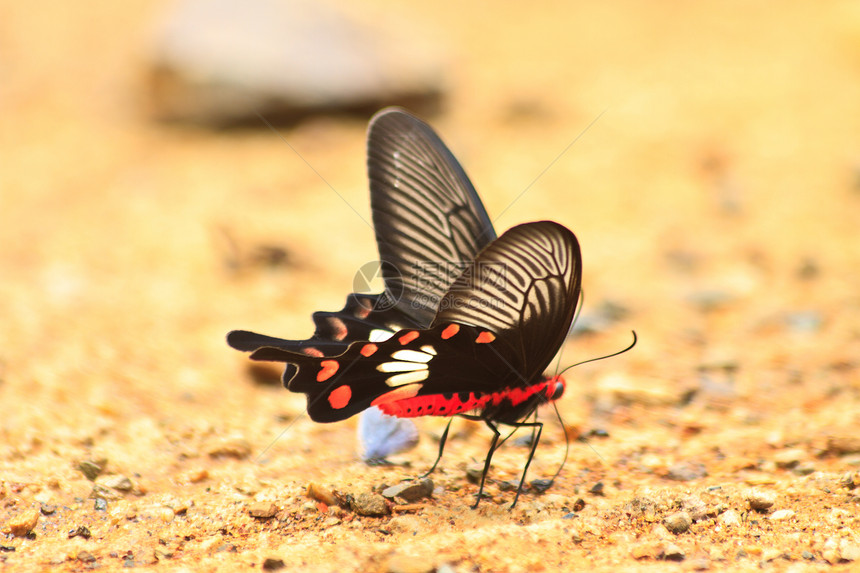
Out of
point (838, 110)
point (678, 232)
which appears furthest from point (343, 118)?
point (838, 110)

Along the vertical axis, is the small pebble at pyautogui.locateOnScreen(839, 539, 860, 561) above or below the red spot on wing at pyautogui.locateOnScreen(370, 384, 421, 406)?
below

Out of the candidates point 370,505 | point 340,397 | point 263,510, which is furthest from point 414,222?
point 263,510

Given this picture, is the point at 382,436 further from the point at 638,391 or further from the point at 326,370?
the point at 638,391

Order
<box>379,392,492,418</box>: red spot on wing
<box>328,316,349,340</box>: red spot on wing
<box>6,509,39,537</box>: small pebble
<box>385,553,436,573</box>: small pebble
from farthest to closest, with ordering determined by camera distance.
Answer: <box>328,316,349,340</box>: red spot on wing → <box>379,392,492,418</box>: red spot on wing → <box>6,509,39,537</box>: small pebble → <box>385,553,436,573</box>: small pebble

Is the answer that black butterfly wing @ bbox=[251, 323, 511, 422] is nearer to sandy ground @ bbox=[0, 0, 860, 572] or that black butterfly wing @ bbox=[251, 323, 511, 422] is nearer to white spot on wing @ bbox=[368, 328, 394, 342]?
white spot on wing @ bbox=[368, 328, 394, 342]

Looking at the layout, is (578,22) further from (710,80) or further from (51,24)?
(51,24)

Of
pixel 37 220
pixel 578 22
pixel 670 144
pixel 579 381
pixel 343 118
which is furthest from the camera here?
pixel 578 22

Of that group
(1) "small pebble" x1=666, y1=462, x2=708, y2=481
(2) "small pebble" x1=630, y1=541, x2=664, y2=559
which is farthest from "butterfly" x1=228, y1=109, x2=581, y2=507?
(1) "small pebble" x1=666, y1=462, x2=708, y2=481
